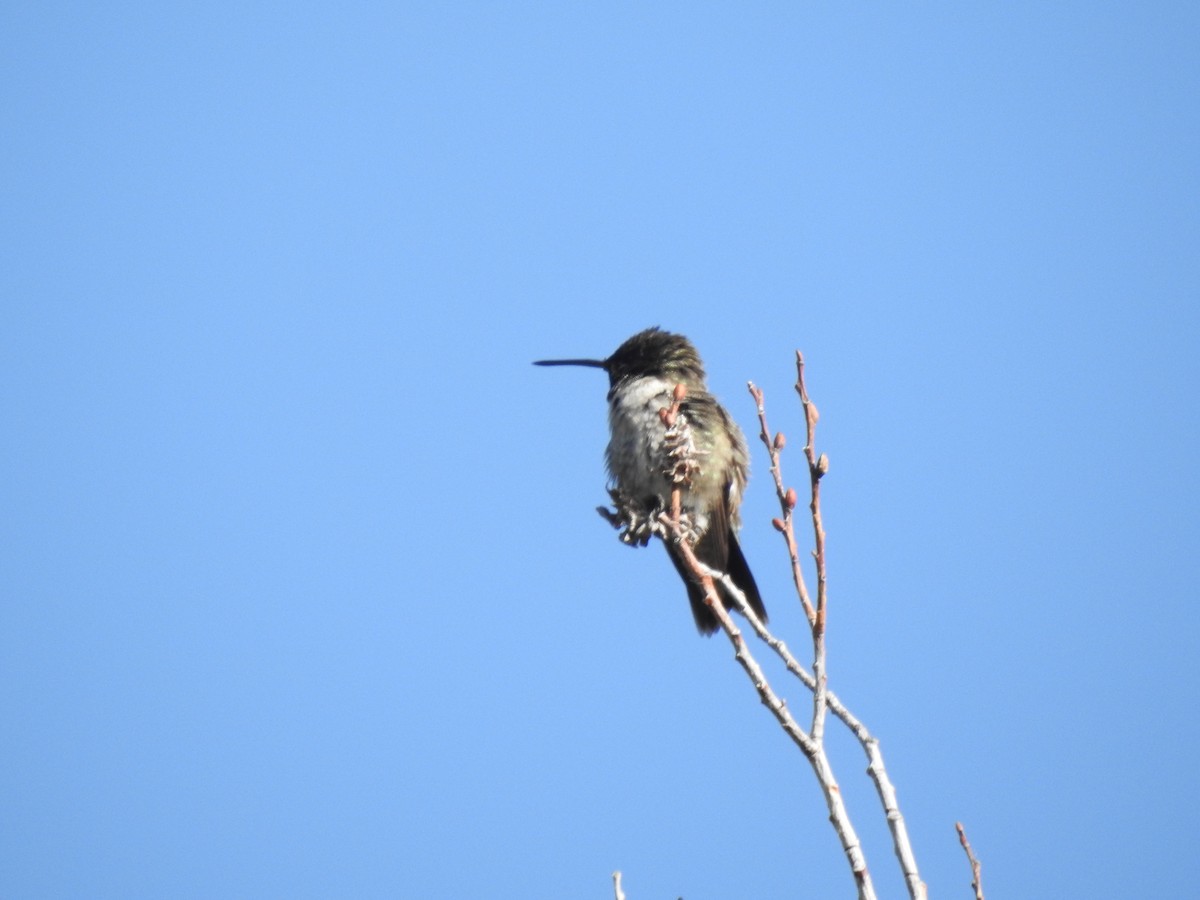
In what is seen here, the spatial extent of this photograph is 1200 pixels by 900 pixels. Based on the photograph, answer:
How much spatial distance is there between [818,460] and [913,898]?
1.08m

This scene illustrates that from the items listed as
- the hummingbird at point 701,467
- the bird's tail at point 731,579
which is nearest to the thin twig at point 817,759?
the hummingbird at point 701,467

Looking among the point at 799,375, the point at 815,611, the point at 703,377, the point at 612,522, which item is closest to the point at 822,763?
the point at 815,611

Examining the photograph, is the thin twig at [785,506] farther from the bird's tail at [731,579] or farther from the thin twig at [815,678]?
the bird's tail at [731,579]

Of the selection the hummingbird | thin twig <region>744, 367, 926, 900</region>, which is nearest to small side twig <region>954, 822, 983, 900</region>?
thin twig <region>744, 367, 926, 900</region>

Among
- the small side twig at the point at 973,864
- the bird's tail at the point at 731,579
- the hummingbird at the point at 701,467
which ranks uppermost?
the hummingbird at the point at 701,467

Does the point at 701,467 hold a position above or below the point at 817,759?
above

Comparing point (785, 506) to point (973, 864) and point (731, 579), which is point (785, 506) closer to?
point (973, 864)

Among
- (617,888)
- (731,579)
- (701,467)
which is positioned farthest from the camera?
(731,579)

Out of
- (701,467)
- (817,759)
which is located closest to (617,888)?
(817,759)

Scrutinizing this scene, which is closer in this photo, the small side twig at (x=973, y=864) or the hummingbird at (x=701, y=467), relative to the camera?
the small side twig at (x=973, y=864)

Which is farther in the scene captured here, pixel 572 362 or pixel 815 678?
pixel 572 362

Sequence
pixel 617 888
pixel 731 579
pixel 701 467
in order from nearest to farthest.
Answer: pixel 617 888, pixel 701 467, pixel 731 579

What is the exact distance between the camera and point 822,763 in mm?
2789

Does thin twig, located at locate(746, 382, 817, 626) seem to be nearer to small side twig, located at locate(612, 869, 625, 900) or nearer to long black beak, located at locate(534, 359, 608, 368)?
small side twig, located at locate(612, 869, 625, 900)
